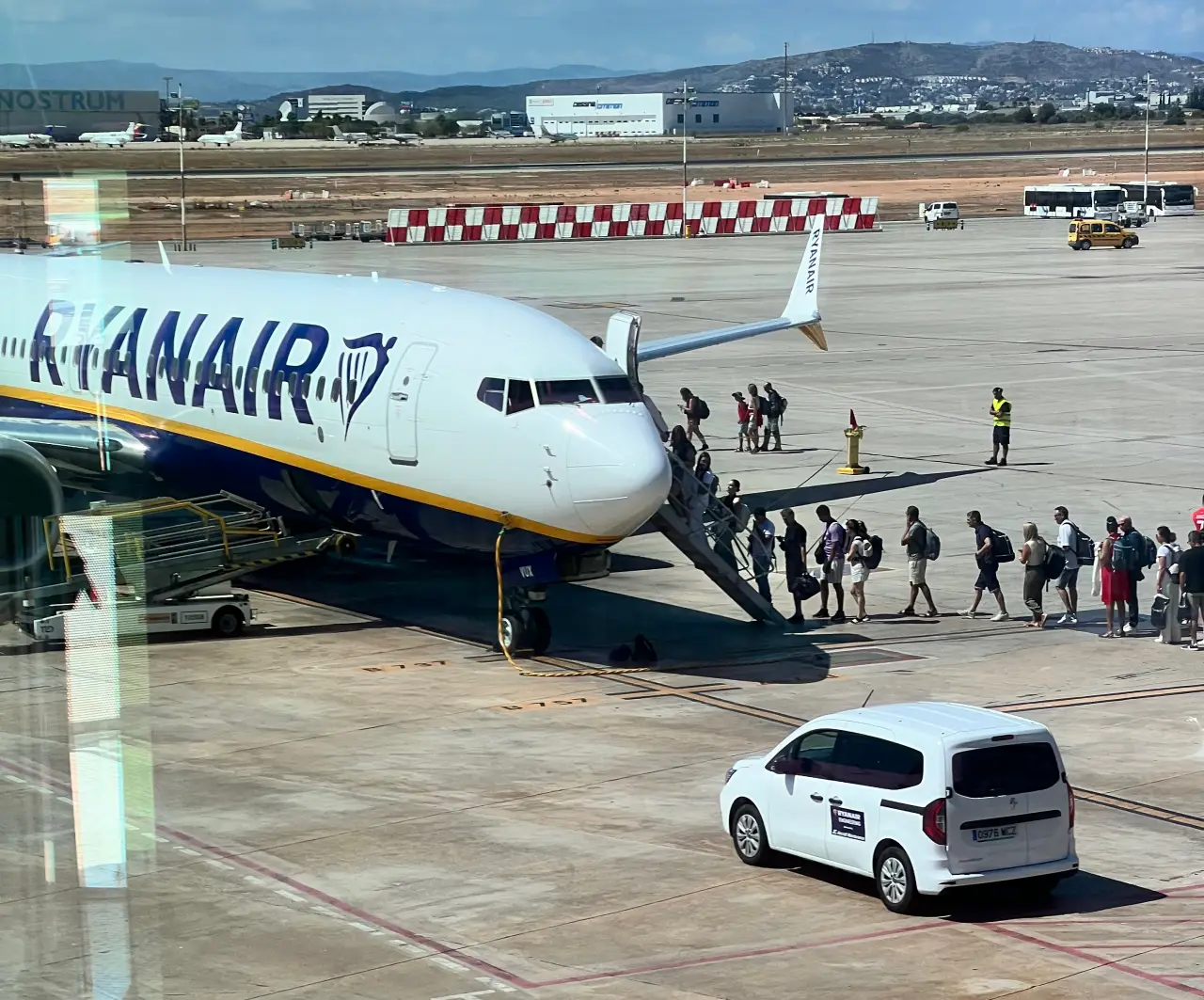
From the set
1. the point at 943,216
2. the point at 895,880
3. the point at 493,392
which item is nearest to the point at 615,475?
the point at 493,392

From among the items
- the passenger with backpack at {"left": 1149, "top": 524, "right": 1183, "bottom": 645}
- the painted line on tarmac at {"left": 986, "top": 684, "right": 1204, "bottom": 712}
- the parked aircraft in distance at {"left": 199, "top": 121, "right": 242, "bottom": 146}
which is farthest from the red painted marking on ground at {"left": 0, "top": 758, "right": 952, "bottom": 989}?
the passenger with backpack at {"left": 1149, "top": 524, "right": 1183, "bottom": 645}

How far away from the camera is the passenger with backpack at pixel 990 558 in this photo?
101ft

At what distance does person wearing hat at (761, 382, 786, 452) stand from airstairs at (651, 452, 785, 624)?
15.2 metres

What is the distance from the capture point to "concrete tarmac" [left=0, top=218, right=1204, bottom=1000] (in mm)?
15711

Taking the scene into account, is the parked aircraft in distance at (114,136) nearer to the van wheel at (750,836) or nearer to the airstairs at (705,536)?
the van wheel at (750,836)

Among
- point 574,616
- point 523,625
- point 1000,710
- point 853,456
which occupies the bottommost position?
point 574,616

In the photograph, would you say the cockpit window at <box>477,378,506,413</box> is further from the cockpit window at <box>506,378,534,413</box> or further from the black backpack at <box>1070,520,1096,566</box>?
the black backpack at <box>1070,520,1096,566</box>

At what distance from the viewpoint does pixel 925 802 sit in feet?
56.4

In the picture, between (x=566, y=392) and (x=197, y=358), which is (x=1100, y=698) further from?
(x=197, y=358)

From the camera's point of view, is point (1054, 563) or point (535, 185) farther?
point (535, 185)

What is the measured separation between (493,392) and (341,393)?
3.47 m

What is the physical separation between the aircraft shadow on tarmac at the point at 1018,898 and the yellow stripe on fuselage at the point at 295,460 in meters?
9.25

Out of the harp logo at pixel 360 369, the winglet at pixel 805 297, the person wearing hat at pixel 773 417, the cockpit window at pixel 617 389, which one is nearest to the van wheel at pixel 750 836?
the cockpit window at pixel 617 389

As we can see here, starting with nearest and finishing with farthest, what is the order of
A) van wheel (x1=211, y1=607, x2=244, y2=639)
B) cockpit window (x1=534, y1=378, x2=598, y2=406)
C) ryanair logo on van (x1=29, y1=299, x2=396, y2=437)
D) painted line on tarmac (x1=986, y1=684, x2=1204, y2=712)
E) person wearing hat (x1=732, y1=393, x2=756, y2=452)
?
1. painted line on tarmac (x1=986, y1=684, x2=1204, y2=712)
2. cockpit window (x1=534, y1=378, x2=598, y2=406)
3. ryanair logo on van (x1=29, y1=299, x2=396, y2=437)
4. van wheel (x1=211, y1=607, x2=244, y2=639)
5. person wearing hat (x1=732, y1=393, x2=756, y2=452)
